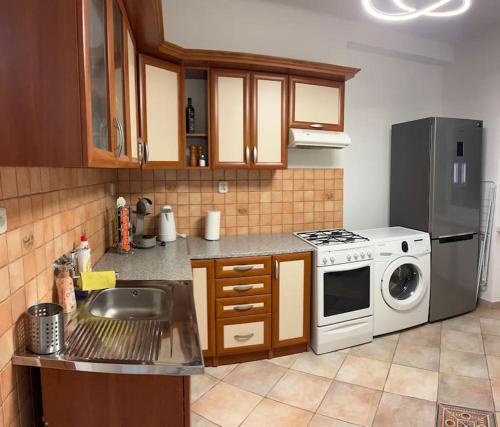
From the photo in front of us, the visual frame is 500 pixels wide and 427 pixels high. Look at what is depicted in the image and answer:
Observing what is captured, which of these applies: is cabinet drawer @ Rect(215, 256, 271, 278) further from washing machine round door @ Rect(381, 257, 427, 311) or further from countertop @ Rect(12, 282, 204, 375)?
washing machine round door @ Rect(381, 257, 427, 311)

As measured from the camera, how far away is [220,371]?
89.0 inches

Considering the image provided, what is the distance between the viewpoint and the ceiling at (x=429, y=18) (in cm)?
264

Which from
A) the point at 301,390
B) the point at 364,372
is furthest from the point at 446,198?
the point at 301,390

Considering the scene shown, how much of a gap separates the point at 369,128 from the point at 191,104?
177 cm

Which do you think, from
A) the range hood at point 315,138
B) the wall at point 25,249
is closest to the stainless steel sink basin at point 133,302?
the wall at point 25,249

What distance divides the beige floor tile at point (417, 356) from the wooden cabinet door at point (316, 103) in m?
1.77

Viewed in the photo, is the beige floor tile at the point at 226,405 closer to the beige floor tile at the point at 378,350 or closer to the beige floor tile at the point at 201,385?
the beige floor tile at the point at 201,385

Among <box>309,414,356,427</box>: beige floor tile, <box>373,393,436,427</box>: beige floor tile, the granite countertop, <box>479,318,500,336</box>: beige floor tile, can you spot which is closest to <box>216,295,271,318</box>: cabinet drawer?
the granite countertop

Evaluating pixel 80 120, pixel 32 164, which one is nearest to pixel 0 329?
pixel 32 164

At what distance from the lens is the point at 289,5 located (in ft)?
8.93

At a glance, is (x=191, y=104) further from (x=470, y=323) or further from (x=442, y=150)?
(x=470, y=323)

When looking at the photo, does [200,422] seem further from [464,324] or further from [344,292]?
[464,324]

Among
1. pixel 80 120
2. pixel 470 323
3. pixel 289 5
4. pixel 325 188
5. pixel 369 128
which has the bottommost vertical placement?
pixel 470 323

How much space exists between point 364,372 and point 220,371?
0.97m
